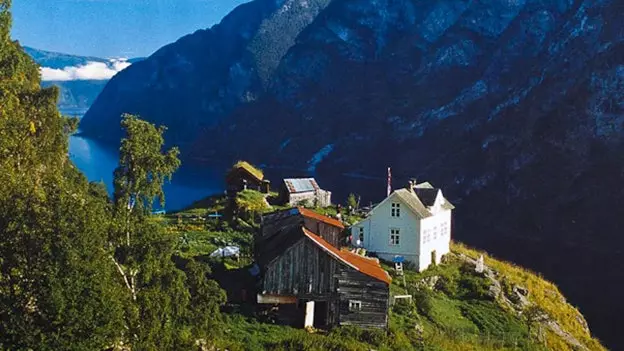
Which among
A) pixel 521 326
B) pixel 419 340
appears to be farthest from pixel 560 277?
pixel 419 340

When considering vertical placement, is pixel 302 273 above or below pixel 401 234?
below

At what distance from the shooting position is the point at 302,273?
112 feet

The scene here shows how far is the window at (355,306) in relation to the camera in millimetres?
33750

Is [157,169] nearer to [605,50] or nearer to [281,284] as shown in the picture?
[281,284]

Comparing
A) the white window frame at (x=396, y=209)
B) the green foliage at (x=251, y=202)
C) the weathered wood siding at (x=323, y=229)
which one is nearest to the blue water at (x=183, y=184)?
the green foliage at (x=251, y=202)

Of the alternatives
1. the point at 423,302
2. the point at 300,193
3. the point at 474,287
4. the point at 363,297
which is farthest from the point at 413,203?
the point at 300,193

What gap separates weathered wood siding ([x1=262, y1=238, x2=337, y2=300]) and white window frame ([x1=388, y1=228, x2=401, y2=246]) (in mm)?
14570

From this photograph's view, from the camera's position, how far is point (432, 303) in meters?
39.8

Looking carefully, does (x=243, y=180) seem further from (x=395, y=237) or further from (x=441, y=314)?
(x=441, y=314)

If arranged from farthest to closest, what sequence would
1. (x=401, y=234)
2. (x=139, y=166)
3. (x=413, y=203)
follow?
1. (x=413, y=203)
2. (x=401, y=234)
3. (x=139, y=166)

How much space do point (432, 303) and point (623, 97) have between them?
381 ft

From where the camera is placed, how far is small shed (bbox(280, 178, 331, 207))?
6631 cm

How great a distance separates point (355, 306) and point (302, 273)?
12.0ft

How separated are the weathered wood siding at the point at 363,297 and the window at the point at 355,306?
13 centimetres
